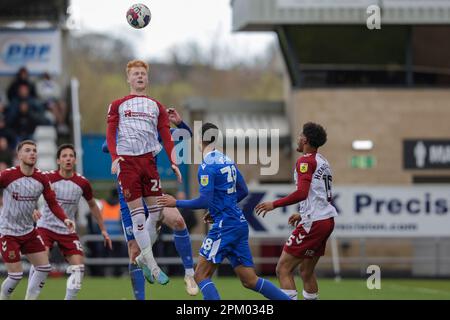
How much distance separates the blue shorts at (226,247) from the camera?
485 inches

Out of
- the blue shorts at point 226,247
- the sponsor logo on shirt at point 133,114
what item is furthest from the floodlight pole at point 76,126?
the blue shorts at point 226,247

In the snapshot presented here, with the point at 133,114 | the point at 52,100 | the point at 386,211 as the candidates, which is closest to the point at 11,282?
the point at 133,114

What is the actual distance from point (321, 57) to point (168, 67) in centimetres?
5562

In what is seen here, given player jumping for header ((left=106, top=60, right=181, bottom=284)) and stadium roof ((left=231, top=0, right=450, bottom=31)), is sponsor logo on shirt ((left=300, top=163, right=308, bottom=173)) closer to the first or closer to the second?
player jumping for header ((left=106, top=60, right=181, bottom=284))

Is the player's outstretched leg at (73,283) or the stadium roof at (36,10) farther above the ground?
the stadium roof at (36,10)

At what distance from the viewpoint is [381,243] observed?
29.0 metres

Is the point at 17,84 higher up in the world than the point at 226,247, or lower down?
higher up

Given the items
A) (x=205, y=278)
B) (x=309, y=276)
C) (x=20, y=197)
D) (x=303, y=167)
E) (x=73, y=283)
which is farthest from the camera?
(x=73, y=283)

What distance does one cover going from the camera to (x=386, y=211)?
25797mm

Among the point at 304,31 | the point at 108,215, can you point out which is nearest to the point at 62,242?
the point at 108,215

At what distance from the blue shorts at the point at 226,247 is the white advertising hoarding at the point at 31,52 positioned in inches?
803

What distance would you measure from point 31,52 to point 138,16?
18.9 m

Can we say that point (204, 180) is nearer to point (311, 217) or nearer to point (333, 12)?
point (311, 217)

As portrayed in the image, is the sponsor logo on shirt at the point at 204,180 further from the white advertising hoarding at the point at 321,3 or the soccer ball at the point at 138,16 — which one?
the white advertising hoarding at the point at 321,3
